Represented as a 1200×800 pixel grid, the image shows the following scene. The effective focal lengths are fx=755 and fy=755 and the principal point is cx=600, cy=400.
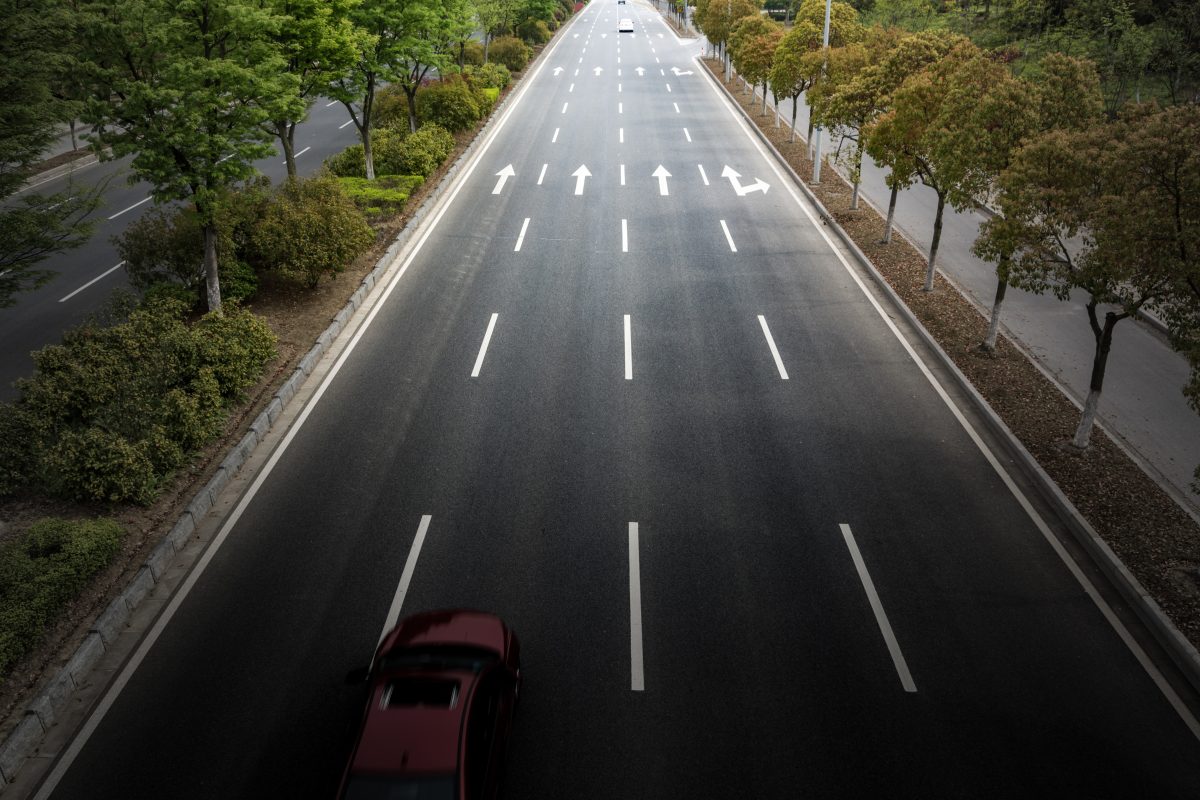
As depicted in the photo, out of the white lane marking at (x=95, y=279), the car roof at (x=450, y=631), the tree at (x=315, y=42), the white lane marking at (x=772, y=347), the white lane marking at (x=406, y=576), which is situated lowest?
the white lane marking at (x=406, y=576)

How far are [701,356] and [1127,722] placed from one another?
9270 mm

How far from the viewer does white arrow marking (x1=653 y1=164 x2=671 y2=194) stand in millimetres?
25844

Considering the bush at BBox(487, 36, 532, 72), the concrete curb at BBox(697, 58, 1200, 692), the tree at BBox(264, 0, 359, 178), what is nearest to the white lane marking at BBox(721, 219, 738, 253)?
the concrete curb at BBox(697, 58, 1200, 692)

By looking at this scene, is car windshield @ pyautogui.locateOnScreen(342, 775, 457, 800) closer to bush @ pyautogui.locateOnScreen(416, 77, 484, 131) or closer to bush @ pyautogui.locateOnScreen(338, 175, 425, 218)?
bush @ pyautogui.locateOnScreen(338, 175, 425, 218)

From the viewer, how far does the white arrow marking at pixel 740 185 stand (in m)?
25.8

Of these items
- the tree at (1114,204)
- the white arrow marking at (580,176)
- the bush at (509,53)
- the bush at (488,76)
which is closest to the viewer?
the tree at (1114,204)

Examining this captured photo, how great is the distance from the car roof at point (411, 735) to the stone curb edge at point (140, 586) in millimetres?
3742

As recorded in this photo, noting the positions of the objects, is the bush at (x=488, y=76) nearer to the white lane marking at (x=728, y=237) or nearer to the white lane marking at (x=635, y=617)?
the white lane marking at (x=728, y=237)

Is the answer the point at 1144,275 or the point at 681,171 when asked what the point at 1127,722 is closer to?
the point at 1144,275

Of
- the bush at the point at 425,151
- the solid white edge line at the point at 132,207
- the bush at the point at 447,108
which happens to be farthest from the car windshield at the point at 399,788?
the bush at the point at 447,108

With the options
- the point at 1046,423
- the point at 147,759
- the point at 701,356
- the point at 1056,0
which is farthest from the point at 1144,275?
the point at 1056,0

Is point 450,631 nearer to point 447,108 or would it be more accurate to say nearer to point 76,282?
point 76,282

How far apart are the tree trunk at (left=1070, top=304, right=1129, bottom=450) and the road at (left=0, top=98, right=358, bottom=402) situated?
1616cm

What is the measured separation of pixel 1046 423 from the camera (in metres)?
13.3
